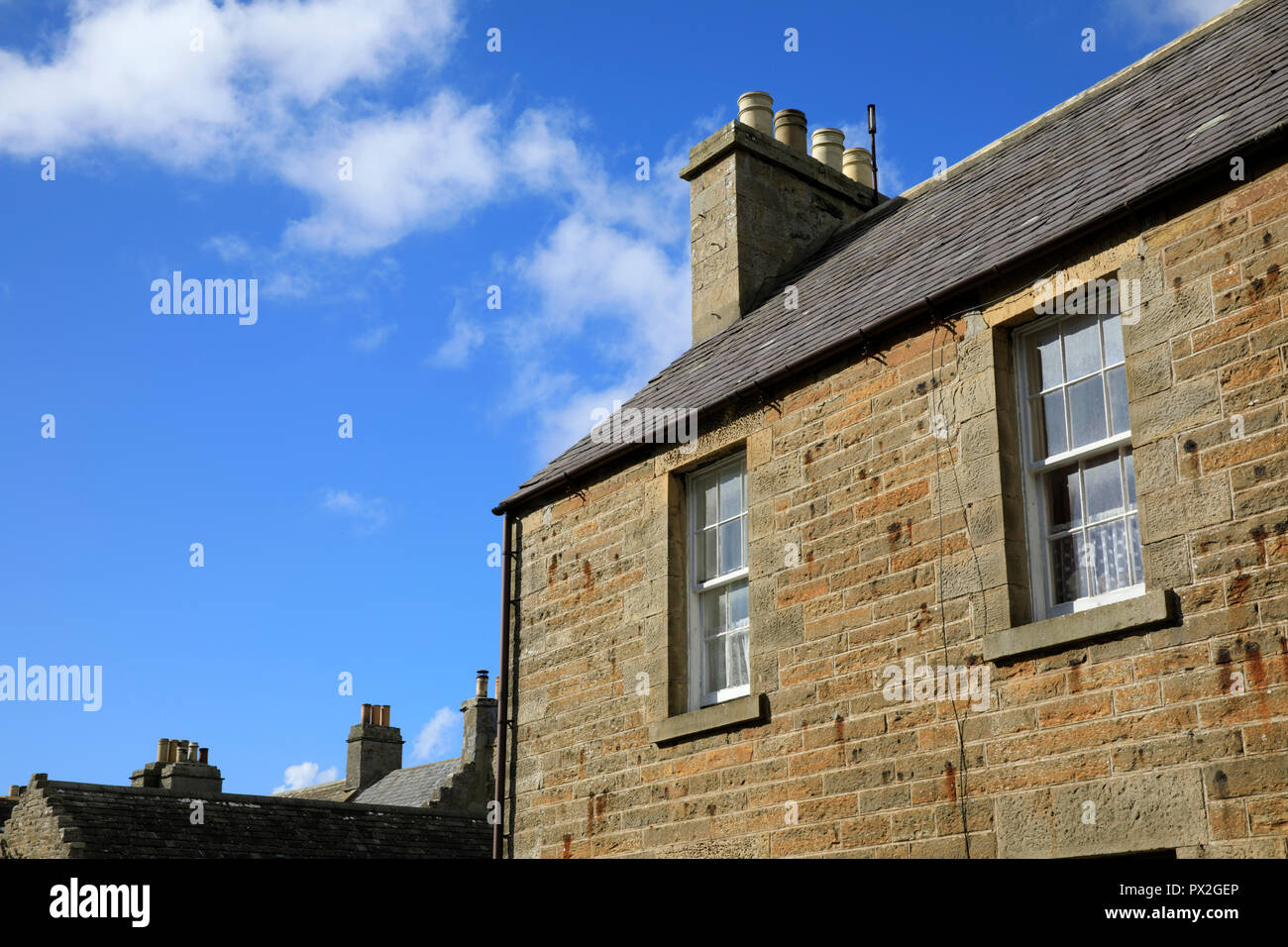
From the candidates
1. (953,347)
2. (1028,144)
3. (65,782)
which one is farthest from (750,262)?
(65,782)

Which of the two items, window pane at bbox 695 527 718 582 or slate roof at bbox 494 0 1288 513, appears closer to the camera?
slate roof at bbox 494 0 1288 513

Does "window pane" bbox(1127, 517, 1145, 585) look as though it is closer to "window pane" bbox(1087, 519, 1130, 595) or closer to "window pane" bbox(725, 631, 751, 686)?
"window pane" bbox(1087, 519, 1130, 595)

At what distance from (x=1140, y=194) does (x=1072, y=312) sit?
0.75 meters

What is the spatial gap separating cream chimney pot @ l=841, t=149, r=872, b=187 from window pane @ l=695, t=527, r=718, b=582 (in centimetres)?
633

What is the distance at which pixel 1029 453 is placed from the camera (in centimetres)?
764

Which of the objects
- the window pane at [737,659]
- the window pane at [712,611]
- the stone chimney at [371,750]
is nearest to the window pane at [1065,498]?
the window pane at [737,659]

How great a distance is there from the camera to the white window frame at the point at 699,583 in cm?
934

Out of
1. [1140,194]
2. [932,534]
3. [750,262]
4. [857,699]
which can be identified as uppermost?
[750,262]

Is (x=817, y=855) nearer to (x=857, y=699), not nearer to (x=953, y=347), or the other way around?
(x=857, y=699)

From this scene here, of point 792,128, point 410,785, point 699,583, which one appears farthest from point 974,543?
point 410,785

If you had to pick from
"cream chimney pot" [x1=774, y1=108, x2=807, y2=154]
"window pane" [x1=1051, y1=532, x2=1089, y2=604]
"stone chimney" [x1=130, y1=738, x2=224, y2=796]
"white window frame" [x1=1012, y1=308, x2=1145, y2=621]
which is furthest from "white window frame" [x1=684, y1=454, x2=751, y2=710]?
"stone chimney" [x1=130, y1=738, x2=224, y2=796]

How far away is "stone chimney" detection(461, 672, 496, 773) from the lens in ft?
83.7

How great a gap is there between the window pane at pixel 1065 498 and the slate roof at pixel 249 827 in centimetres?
1385

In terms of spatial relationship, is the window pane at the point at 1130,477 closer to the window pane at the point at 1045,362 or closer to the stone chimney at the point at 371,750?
the window pane at the point at 1045,362
